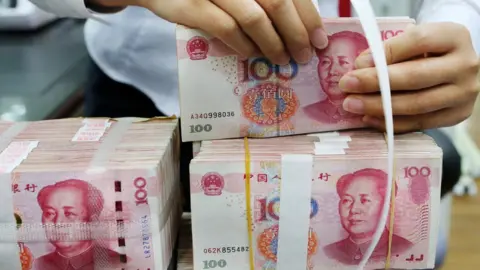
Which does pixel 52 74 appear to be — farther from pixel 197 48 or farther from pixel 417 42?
pixel 417 42

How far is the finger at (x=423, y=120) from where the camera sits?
53 centimetres

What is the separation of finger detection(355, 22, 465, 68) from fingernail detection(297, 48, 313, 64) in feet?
0.13

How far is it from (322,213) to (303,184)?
28mm

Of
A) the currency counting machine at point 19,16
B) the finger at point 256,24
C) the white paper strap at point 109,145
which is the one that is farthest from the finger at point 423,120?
the currency counting machine at point 19,16

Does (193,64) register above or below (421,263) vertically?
above

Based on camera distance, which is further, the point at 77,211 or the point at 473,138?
the point at 473,138

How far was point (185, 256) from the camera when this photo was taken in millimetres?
538

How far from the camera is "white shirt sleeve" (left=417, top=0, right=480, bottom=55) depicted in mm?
608

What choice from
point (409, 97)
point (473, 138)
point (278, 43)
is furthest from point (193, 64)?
point (473, 138)

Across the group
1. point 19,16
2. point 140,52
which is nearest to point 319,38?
point 140,52

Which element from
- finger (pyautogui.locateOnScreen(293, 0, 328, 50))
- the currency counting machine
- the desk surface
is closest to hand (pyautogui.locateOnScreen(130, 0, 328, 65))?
finger (pyautogui.locateOnScreen(293, 0, 328, 50))

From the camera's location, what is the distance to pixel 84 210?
469mm

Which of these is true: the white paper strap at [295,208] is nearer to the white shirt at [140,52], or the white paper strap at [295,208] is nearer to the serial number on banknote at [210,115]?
the serial number on banknote at [210,115]

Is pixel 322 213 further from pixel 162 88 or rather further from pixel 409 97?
pixel 162 88
